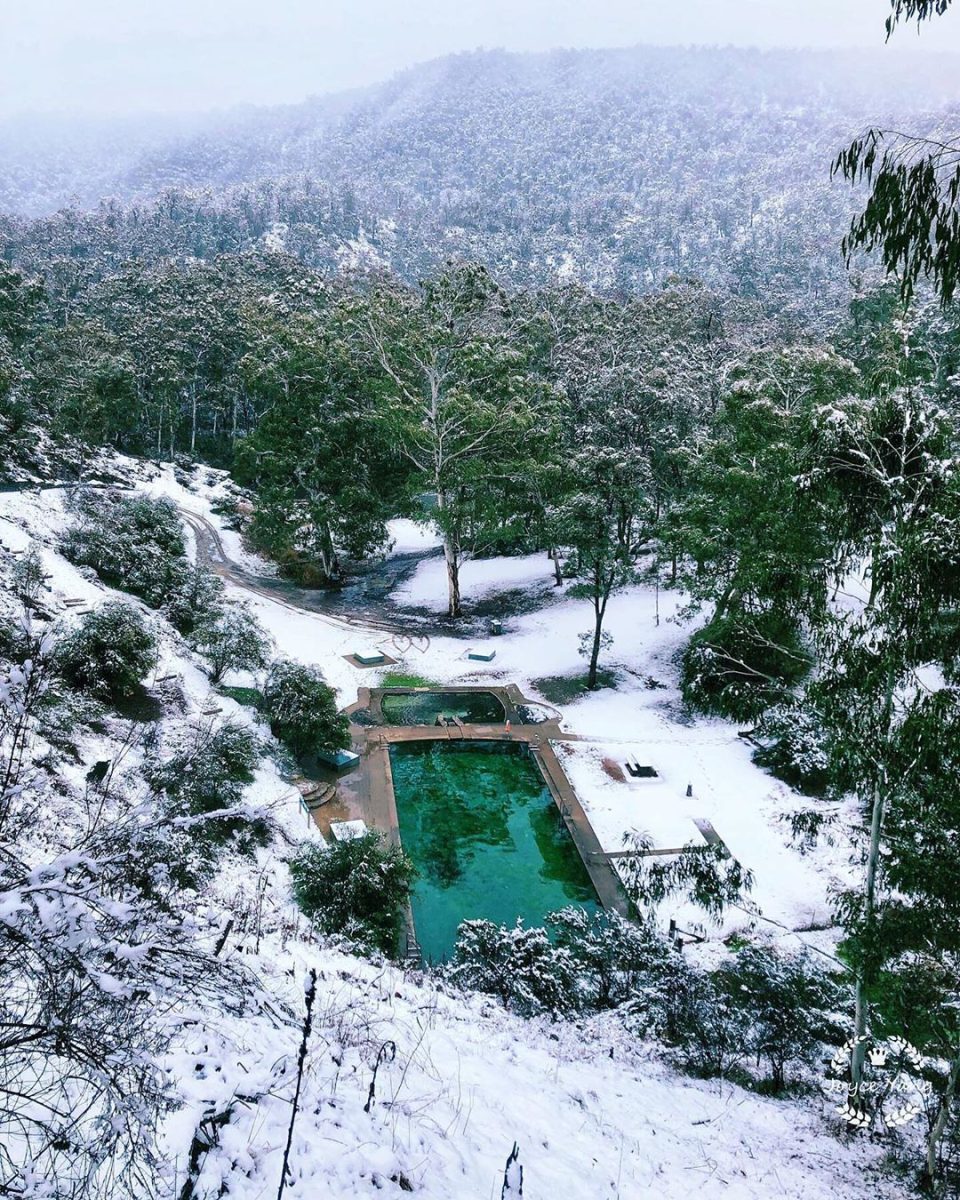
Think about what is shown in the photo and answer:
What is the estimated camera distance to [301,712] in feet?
52.5

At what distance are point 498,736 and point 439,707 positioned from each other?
2.69 metres

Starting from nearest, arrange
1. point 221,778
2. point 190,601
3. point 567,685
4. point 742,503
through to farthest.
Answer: point 221,778, point 742,503, point 190,601, point 567,685

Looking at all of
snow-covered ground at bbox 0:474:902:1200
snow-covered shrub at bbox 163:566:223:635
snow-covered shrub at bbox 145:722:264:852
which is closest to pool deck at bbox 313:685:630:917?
snow-covered shrub at bbox 145:722:264:852

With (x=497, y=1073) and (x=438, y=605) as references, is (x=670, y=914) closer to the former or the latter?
(x=497, y=1073)

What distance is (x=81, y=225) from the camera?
10581cm

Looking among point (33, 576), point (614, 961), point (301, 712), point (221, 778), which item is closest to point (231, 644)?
point (301, 712)

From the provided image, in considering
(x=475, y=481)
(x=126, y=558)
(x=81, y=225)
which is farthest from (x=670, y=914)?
(x=81, y=225)

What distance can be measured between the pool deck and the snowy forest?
0.78ft

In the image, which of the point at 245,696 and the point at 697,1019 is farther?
the point at 245,696

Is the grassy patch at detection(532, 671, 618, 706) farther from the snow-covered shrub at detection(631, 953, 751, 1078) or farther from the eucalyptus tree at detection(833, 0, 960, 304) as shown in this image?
the eucalyptus tree at detection(833, 0, 960, 304)

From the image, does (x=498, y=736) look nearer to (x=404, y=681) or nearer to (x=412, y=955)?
(x=404, y=681)

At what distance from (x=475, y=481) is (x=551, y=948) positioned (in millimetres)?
21871

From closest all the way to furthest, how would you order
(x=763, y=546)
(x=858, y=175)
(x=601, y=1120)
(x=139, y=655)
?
(x=858, y=175) < (x=601, y=1120) < (x=139, y=655) < (x=763, y=546)

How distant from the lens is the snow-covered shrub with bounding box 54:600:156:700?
559 inches
